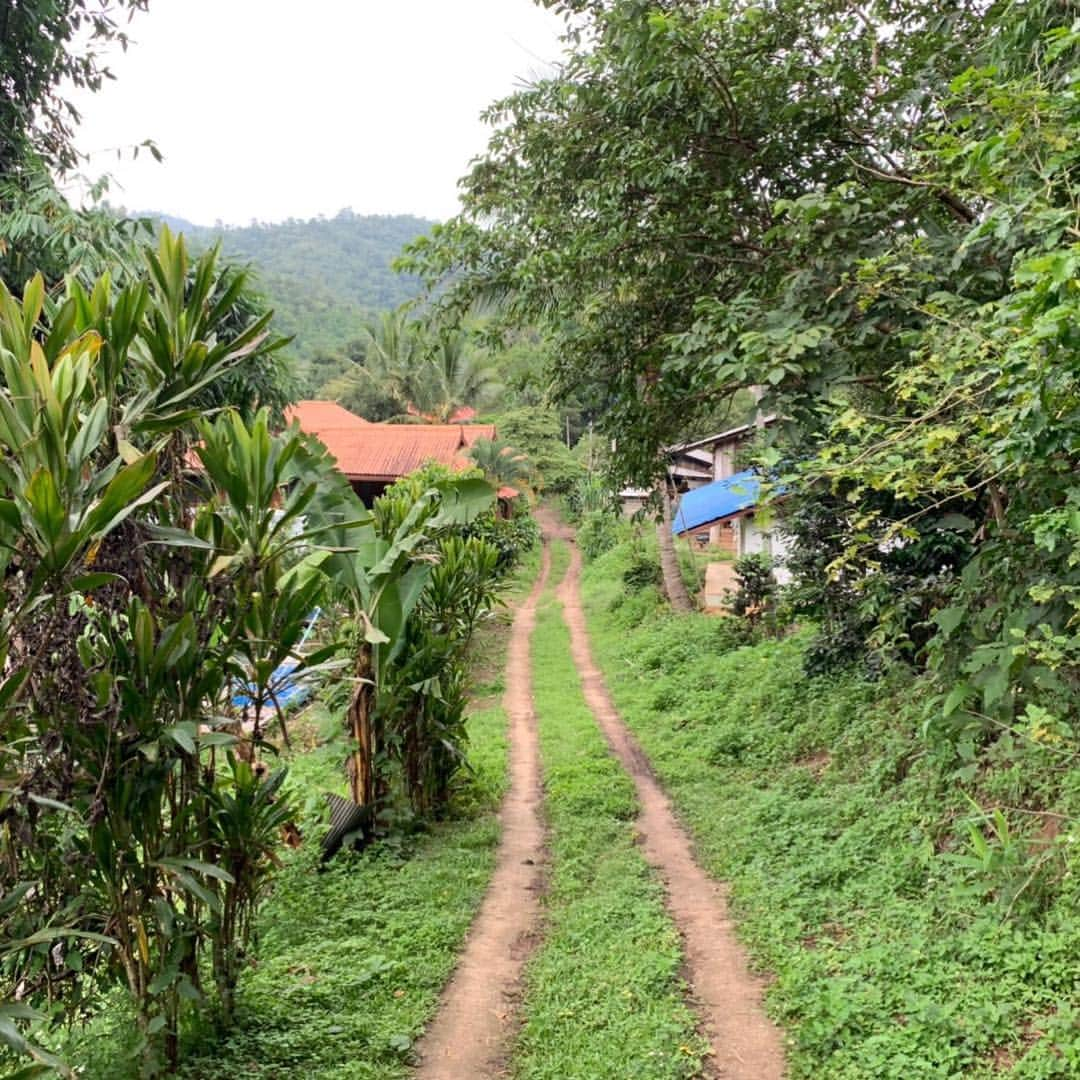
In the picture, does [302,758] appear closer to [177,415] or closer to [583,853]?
[583,853]

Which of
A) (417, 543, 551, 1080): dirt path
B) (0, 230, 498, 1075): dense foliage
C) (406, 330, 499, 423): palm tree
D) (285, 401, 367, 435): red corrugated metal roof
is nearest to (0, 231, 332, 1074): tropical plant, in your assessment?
(0, 230, 498, 1075): dense foliage

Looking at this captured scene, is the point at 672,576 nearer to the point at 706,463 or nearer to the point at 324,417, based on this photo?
the point at 706,463

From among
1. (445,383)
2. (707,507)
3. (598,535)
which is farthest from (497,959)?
(445,383)

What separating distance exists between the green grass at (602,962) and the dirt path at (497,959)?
0.39ft

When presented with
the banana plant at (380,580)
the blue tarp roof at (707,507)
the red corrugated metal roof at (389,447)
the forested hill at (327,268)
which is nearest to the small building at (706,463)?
the blue tarp roof at (707,507)

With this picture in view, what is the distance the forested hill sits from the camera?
5706cm

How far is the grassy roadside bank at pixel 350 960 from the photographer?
3736 millimetres

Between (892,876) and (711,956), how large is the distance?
3.94ft

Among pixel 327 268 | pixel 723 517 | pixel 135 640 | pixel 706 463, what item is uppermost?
pixel 327 268

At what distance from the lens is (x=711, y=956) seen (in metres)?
4.87

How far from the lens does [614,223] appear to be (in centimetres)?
697

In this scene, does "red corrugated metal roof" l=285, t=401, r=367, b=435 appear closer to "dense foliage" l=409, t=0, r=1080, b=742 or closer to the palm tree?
the palm tree

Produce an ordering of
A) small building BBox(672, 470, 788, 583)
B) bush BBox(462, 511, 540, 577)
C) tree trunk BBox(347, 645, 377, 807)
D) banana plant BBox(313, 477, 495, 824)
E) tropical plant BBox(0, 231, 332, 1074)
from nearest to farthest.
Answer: tropical plant BBox(0, 231, 332, 1074), banana plant BBox(313, 477, 495, 824), tree trunk BBox(347, 645, 377, 807), small building BBox(672, 470, 788, 583), bush BBox(462, 511, 540, 577)

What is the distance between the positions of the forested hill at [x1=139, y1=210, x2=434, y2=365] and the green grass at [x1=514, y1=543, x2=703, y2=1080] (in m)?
42.6
